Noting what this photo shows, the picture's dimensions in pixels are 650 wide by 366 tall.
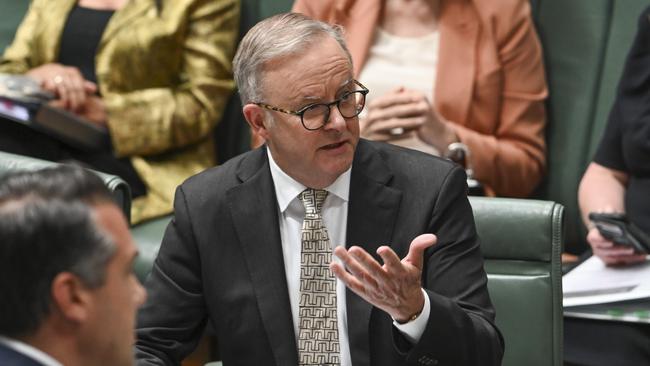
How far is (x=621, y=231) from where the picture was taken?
2.71 m

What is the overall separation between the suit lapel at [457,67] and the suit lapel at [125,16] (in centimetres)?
85

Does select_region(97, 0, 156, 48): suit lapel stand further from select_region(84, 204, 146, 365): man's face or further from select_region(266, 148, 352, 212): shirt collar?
select_region(84, 204, 146, 365): man's face

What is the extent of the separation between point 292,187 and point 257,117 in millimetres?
141

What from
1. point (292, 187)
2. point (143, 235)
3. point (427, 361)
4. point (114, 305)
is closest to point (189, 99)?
point (143, 235)

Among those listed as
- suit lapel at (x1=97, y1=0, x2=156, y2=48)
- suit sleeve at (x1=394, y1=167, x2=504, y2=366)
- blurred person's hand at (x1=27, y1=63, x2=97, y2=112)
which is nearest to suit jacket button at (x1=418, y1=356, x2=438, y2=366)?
suit sleeve at (x1=394, y1=167, x2=504, y2=366)

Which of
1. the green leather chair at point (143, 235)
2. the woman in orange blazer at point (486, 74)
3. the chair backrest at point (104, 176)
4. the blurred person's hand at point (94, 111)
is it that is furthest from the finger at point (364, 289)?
the blurred person's hand at point (94, 111)

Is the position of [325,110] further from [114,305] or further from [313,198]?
[114,305]

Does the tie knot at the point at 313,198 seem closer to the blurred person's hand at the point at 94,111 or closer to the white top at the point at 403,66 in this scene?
the white top at the point at 403,66

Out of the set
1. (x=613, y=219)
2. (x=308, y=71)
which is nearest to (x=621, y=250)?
(x=613, y=219)

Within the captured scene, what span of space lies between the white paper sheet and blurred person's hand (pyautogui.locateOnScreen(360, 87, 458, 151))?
0.54 m

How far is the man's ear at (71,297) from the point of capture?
130 centimetres

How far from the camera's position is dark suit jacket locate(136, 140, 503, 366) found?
1967mm

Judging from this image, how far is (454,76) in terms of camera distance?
→ 3.25 meters

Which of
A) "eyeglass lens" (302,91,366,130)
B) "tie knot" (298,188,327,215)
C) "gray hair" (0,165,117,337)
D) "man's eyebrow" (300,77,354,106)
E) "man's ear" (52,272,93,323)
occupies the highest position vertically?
"gray hair" (0,165,117,337)
